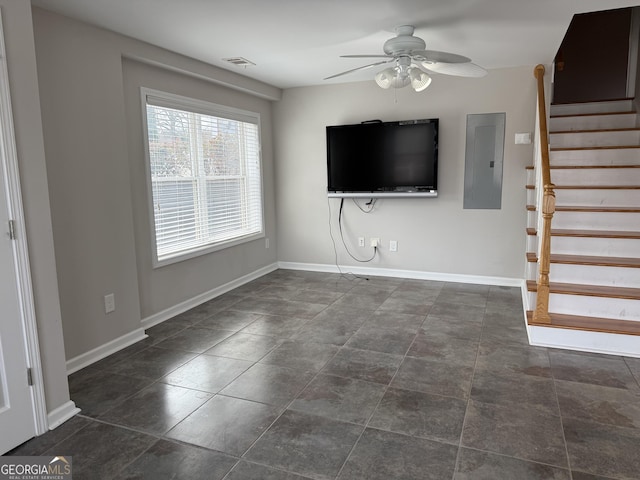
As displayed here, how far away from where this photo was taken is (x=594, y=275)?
3.36 metres

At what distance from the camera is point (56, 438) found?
2172 mm

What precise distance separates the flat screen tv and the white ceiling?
37.7 inches

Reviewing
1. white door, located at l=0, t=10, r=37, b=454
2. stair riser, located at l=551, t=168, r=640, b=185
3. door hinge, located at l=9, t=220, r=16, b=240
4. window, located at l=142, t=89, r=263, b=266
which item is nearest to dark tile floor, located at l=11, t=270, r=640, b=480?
white door, located at l=0, t=10, r=37, b=454

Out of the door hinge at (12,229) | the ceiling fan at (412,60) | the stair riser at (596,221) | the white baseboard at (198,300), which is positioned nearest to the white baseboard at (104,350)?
the white baseboard at (198,300)

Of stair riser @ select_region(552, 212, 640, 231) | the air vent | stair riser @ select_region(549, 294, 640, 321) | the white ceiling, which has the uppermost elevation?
the air vent

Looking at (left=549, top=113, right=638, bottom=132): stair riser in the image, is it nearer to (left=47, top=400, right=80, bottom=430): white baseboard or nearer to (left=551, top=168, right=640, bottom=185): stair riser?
(left=551, top=168, right=640, bottom=185): stair riser

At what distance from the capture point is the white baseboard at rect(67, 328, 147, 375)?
2.92m

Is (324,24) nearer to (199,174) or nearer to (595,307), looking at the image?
(199,174)

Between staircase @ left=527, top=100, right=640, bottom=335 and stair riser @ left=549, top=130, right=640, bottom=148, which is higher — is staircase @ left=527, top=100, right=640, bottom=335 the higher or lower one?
the lower one

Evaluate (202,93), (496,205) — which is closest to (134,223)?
(202,93)

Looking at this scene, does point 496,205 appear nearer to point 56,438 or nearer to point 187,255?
point 187,255

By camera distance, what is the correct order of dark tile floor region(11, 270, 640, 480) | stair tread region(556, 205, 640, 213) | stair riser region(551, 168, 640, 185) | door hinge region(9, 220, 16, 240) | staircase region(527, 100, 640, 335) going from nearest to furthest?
dark tile floor region(11, 270, 640, 480) < door hinge region(9, 220, 16, 240) < staircase region(527, 100, 640, 335) < stair tread region(556, 205, 640, 213) < stair riser region(551, 168, 640, 185)

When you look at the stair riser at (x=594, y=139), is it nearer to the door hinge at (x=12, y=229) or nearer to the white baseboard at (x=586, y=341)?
the white baseboard at (x=586, y=341)

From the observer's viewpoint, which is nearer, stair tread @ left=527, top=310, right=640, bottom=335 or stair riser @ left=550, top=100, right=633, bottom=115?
stair tread @ left=527, top=310, right=640, bottom=335
